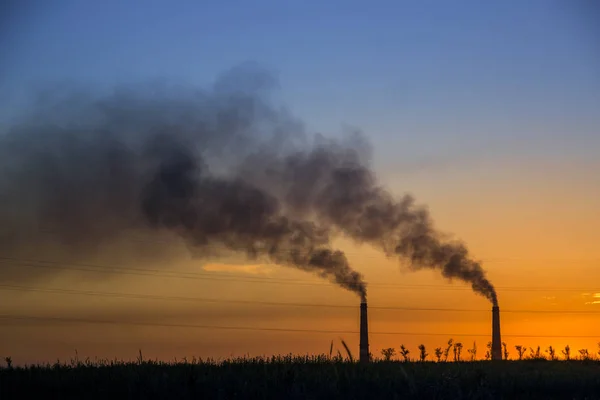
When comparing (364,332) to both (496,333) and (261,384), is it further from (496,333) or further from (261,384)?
(261,384)

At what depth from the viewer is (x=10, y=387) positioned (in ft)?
70.6

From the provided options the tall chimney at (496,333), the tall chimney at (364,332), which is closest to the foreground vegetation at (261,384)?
the tall chimney at (364,332)

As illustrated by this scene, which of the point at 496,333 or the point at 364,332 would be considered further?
the point at 496,333

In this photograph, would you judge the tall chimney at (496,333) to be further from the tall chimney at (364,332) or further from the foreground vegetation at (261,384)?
the foreground vegetation at (261,384)

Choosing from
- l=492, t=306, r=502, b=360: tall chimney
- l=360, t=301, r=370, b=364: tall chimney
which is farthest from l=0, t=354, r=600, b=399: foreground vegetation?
l=492, t=306, r=502, b=360: tall chimney

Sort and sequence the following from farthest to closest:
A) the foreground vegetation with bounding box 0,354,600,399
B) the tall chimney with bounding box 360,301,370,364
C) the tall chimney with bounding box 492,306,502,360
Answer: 1. the tall chimney with bounding box 492,306,502,360
2. the tall chimney with bounding box 360,301,370,364
3. the foreground vegetation with bounding box 0,354,600,399

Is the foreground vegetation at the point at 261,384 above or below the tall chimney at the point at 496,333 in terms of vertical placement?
below

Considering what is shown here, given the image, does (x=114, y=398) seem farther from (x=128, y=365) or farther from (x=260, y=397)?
(x=128, y=365)

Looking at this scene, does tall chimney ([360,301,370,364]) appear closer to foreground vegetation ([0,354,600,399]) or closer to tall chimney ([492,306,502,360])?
tall chimney ([492,306,502,360])

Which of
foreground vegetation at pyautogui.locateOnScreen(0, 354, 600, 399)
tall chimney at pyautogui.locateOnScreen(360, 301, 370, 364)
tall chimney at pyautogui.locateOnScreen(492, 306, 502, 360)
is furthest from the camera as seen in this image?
tall chimney at pyautogui.locateOnScreen(492, 306, 502, 360)

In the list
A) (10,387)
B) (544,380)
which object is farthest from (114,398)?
→ (544,380)

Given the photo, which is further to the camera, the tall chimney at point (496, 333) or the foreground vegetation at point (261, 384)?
the tall chimney at point (496, 333)

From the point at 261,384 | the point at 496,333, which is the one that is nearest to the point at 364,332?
the point at 496,333

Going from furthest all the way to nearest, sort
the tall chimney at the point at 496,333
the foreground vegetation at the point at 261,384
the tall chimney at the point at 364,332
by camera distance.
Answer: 1. the tall chimney at the point at 496,333
2. the tall chimney at the point at 364,332
3. the foreground vegetation at the point at 261,384
